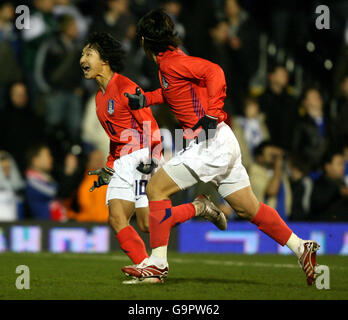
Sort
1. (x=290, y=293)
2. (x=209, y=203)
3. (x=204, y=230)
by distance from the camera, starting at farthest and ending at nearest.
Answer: (x=204, y=230) → (x=209, y=203) → (x=290, y=293)

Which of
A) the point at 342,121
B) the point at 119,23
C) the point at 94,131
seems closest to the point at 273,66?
the point at 342,121

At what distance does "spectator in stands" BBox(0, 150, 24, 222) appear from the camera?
1093cm

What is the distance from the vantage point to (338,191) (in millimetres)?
10555

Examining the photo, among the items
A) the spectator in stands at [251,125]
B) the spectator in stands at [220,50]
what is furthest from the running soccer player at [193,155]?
the spectator in stands at [220,50]

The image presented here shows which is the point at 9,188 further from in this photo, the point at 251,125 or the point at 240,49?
the point at 240,49

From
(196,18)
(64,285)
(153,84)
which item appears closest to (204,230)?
(153,84)

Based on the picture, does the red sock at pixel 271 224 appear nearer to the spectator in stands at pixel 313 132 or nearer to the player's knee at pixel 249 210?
the player's knee at pixel 249 210

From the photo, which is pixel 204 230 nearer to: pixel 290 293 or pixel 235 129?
pixel 235 129

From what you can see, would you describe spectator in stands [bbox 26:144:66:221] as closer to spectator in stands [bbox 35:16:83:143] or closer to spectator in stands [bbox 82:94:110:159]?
spectator in stands [bbox 82:94:110:159]

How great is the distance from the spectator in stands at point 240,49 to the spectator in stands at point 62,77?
2.19 metres

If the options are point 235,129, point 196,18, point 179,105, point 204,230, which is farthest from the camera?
point 196,18

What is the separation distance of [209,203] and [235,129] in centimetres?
452

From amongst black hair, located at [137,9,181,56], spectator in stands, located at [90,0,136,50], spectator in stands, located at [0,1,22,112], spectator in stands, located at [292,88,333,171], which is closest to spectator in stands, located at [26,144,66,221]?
spectator in stands, located at [0,1,22,112]

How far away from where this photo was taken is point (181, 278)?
712 cm
